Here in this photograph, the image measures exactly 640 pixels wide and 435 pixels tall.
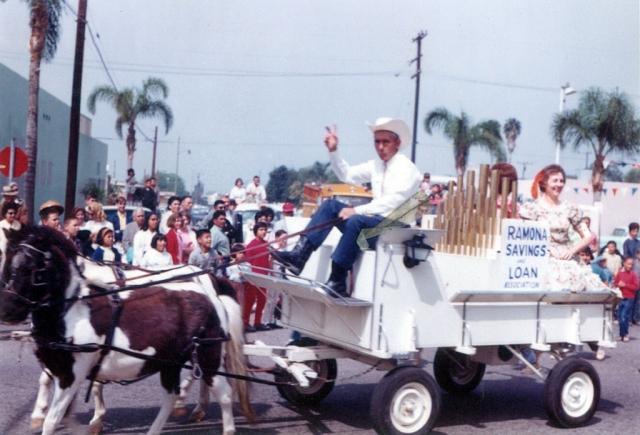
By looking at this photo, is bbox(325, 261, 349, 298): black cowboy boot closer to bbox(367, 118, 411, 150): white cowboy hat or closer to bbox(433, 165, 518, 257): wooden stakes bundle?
bbox(367, 118, 411, 150): white cowboy hat

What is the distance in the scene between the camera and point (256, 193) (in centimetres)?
1895

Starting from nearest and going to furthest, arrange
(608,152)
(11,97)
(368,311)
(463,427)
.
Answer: (368,311)
(463,427)
(11,97)
(608,152)

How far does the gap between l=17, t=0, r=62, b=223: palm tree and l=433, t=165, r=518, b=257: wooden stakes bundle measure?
14.9 m

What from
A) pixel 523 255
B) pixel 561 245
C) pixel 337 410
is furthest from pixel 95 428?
pixel 561 245

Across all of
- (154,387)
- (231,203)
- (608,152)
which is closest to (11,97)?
(231,203)

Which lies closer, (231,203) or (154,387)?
(154,387)

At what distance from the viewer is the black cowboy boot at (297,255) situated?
6105mm

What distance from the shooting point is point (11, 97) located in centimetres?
2220

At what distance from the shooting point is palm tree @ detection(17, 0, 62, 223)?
19094 millimetres

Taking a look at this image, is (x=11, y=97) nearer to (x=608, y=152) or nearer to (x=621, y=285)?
(x=621, y=285)

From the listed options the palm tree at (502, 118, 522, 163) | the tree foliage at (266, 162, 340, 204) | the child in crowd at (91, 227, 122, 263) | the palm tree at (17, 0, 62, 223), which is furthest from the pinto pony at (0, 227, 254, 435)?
the palm tree at (502, 118, 522, 163)

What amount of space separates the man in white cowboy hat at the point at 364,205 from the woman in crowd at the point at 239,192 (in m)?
12.8

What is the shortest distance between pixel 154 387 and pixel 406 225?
11.1ft

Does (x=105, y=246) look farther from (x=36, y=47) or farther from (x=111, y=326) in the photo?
(x=36, y=47)
